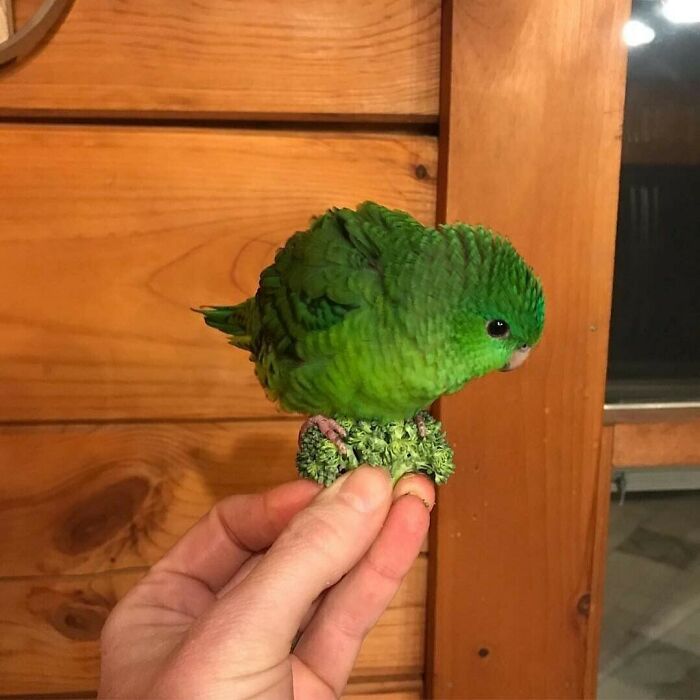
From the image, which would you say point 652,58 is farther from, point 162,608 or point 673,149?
point 162,608

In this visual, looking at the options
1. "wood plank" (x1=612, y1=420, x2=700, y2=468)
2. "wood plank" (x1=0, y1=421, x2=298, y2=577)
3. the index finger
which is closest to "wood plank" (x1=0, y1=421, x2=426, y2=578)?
"wood plank" (x1=0, y1=421, x2=298, y2=577)

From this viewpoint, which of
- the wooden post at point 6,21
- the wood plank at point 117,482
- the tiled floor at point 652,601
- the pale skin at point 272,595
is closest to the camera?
the pale skin at point 272,595

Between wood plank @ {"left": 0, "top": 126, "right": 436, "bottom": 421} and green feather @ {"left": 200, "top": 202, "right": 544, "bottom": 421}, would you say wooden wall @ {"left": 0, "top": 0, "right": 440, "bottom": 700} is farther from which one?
green feather @ {"left": 200, "top": 202, "right": 544, "bottom": 421}

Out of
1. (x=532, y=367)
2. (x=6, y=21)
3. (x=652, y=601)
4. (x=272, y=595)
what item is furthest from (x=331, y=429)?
(x=652, y=601)

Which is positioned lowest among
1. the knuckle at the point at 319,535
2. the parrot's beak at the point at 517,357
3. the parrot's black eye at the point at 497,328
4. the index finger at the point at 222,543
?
the index finger at the point at 222,543

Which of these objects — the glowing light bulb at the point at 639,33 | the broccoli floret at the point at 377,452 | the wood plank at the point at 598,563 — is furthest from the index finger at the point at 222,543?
the glowing light bulb at the point at 639,33

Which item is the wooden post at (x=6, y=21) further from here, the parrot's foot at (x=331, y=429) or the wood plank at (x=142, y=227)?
the parrot's foot at (x=331, y=429)
